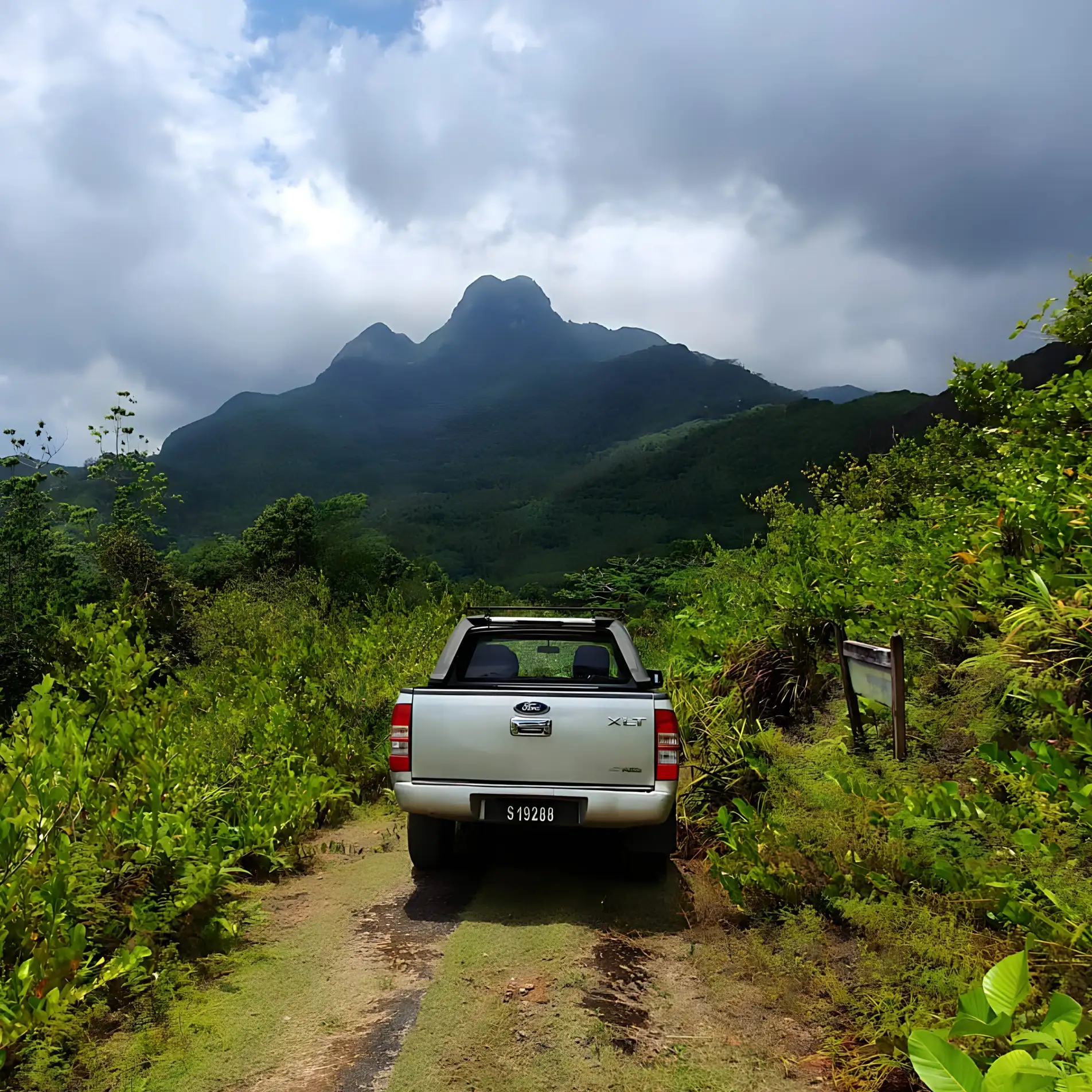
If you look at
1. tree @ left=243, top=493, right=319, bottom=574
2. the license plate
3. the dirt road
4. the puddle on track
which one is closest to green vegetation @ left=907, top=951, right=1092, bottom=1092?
the dirt road

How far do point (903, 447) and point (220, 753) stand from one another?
14.3 m

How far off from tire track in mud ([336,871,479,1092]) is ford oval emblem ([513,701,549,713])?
1254mm

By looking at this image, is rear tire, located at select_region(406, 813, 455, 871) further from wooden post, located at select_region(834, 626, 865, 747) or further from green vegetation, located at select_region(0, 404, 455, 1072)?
wooden post, located at select_region(834, 626, 865, 747)

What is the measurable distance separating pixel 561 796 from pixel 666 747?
68 cm

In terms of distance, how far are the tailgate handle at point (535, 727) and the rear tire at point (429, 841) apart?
996 mm

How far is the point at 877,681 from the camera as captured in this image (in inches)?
175

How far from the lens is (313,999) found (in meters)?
3.76

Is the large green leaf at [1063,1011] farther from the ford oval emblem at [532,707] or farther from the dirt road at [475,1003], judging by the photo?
the ford oval emblem at [532,707]

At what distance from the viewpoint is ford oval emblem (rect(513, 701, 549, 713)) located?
4.85m

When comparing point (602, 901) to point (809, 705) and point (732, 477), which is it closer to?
point (809, 705)

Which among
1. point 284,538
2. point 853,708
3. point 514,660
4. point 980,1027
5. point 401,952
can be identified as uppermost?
point 284,538

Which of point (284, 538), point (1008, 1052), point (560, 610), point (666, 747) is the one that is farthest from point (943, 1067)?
point (284, 538)

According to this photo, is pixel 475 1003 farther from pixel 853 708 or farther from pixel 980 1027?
pixel 853 708

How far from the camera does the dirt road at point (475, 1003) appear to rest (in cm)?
311
